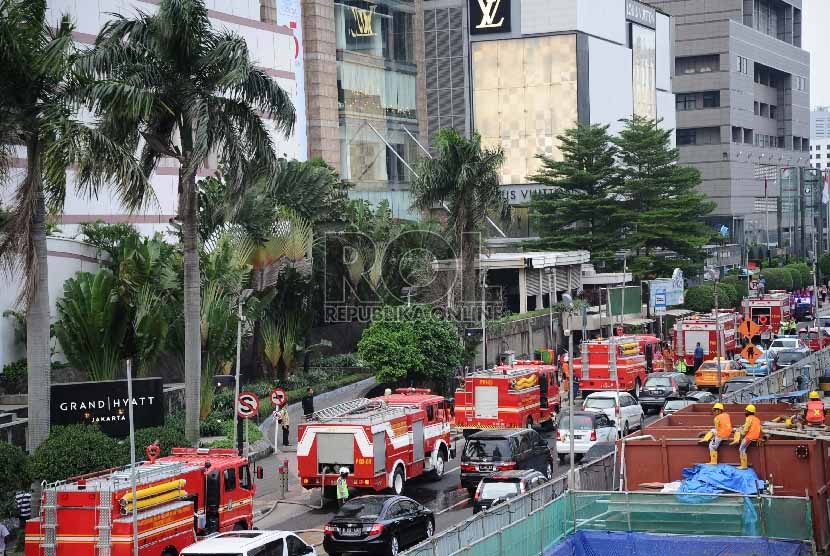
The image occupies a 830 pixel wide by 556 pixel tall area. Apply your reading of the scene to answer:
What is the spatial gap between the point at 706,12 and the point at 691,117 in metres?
11.7

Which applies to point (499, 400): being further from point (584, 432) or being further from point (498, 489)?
point (498, 489)

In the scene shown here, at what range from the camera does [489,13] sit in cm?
9381

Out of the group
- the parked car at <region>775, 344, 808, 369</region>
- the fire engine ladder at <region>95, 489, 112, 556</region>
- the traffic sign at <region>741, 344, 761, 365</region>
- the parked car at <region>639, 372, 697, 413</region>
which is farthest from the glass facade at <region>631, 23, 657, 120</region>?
the fire engine ladder at <region>95, 489, 112, 556</region>

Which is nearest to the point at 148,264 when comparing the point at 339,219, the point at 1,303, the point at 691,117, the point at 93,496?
the point at 1,303

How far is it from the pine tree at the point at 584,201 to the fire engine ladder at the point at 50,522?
61.3 m

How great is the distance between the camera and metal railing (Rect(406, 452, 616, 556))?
17.4m

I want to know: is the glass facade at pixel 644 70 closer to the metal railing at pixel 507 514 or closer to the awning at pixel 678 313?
the awning at pixel 678 313

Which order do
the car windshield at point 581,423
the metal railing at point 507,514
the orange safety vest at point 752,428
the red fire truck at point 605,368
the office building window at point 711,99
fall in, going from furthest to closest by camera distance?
the office building window at point 711,99 → the red fire truck at point 605,368 → the car windshield at point 581,423 → the orange safety vest at point 752,428 → the metal railing at point 507,514

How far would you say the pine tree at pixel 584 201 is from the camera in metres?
82.2

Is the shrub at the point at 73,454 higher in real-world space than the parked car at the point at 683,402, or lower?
higher

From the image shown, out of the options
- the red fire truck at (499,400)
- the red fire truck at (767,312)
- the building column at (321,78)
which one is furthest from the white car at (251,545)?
the red fire truck at (767,312)

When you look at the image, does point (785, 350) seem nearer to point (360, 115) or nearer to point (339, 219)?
point (339, 219)

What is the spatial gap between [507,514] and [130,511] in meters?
7.80

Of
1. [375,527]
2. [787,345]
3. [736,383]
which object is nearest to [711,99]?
[787,345]
